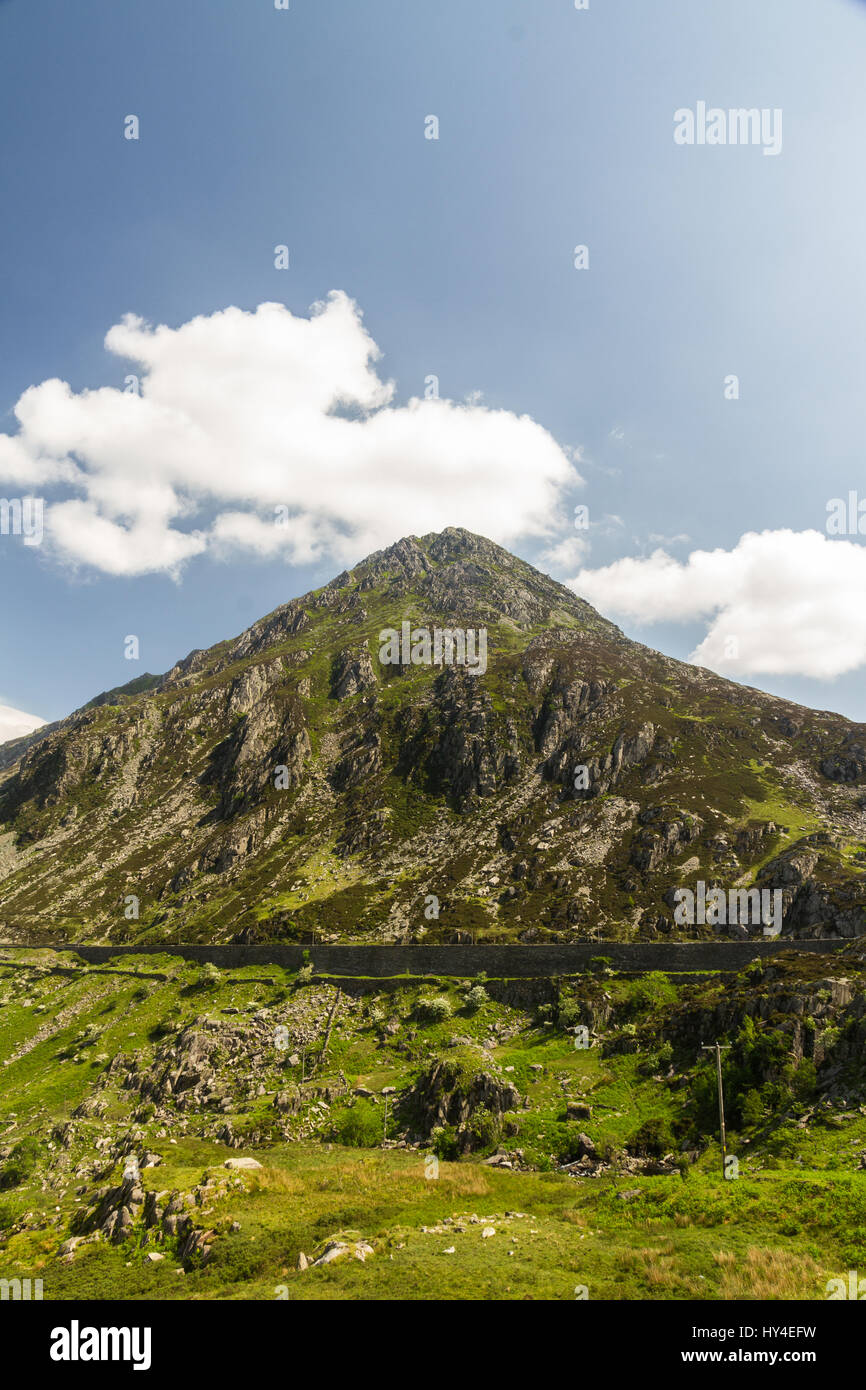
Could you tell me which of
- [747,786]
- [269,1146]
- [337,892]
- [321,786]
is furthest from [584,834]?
[269,1146]

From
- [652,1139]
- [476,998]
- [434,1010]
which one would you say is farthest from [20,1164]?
[652,1139]

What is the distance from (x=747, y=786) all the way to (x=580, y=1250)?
345ft

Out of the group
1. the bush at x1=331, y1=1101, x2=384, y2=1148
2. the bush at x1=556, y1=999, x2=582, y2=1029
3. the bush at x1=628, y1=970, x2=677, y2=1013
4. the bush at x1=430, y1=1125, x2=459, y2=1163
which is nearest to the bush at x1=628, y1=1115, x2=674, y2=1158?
the bush at x1=430, y1=1125, x2=459, y2=1163

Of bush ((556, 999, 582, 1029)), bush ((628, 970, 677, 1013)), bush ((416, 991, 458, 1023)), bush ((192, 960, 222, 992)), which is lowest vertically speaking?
bush ((192, 960, 222, 992))

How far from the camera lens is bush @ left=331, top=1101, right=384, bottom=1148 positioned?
125ft

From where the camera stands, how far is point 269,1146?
38250 mm

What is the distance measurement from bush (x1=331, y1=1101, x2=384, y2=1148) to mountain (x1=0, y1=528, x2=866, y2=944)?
132ft

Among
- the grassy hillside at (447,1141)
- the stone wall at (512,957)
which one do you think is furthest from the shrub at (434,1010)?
the stone wall at (512,957)

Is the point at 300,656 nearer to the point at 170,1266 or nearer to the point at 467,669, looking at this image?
the point at 467,669

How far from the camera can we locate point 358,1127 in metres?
38.8

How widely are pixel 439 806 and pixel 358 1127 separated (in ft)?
287

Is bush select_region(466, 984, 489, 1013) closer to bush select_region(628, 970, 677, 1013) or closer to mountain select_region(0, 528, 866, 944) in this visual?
bush select_region(628, 970, 677, 1013)

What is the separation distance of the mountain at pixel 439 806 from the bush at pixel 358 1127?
4028 centimetres

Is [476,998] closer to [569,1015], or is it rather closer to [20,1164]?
[569,1015]
